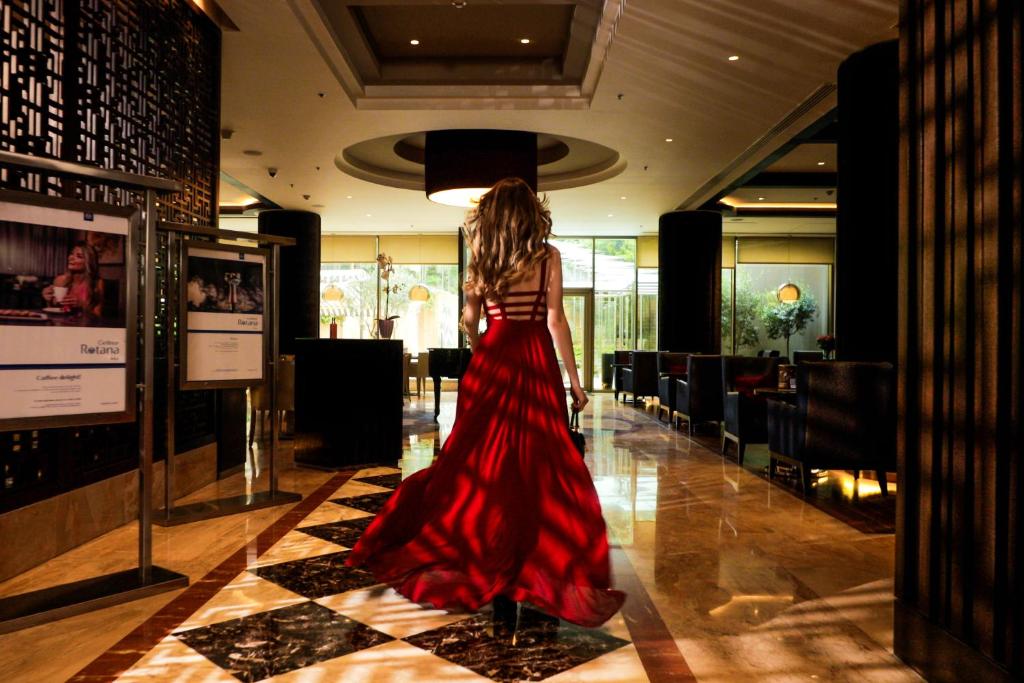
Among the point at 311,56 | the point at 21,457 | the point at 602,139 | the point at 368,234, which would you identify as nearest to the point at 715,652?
the point at 21,457

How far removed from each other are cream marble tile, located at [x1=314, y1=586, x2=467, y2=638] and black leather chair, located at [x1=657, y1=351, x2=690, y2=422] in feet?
22.3

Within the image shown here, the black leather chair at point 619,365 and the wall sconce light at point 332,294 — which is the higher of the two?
the wall sconce light at point 332,294

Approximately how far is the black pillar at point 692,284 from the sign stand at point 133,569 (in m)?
10.6

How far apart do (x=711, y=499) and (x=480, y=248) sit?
295 cm

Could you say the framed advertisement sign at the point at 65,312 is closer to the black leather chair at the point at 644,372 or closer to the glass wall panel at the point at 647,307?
the black leather chair at the point at 644,372

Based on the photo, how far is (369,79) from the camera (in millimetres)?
7180

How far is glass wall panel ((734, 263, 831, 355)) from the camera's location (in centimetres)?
1566

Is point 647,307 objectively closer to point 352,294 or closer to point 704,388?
point 352,294

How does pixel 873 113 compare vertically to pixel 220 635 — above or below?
above

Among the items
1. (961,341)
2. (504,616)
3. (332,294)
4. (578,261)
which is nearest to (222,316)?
(504,616)

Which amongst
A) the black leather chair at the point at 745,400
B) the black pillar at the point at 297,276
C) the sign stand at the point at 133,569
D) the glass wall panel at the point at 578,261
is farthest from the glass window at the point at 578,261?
the sign stand at the point at 133,569

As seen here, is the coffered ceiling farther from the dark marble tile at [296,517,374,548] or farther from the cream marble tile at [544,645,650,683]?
the cream marble tile at [544,645,650,683]

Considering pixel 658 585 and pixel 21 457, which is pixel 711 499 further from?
pixel 21 457

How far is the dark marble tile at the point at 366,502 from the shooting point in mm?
4219
